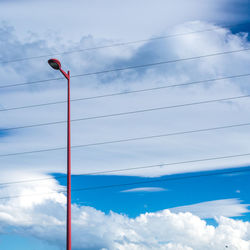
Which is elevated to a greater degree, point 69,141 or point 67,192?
point 69,141

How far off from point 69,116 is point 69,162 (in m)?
2.47

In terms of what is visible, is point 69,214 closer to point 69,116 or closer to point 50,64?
point 69,116

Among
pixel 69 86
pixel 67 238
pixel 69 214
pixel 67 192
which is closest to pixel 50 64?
pixel 69 86

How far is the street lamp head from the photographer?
1400 centimetres

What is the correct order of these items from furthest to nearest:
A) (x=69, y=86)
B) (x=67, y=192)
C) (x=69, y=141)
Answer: (x=69, y=86), (x=69, y=141), (x=67, y=192)

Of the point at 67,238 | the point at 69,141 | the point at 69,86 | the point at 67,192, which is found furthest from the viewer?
the point at 69,86

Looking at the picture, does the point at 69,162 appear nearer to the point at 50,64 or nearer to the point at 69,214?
the point at 69,214

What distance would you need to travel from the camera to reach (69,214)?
1209 centimetres

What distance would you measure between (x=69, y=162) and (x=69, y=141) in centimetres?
106

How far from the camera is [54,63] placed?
1412 centimetres

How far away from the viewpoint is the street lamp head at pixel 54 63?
45.9 ft

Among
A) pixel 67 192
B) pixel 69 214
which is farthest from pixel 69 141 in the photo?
pixel 69 214

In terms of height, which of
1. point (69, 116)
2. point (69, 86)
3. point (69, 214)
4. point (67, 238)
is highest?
point (69, 86)

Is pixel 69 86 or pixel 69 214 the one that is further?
pixel 69 86
